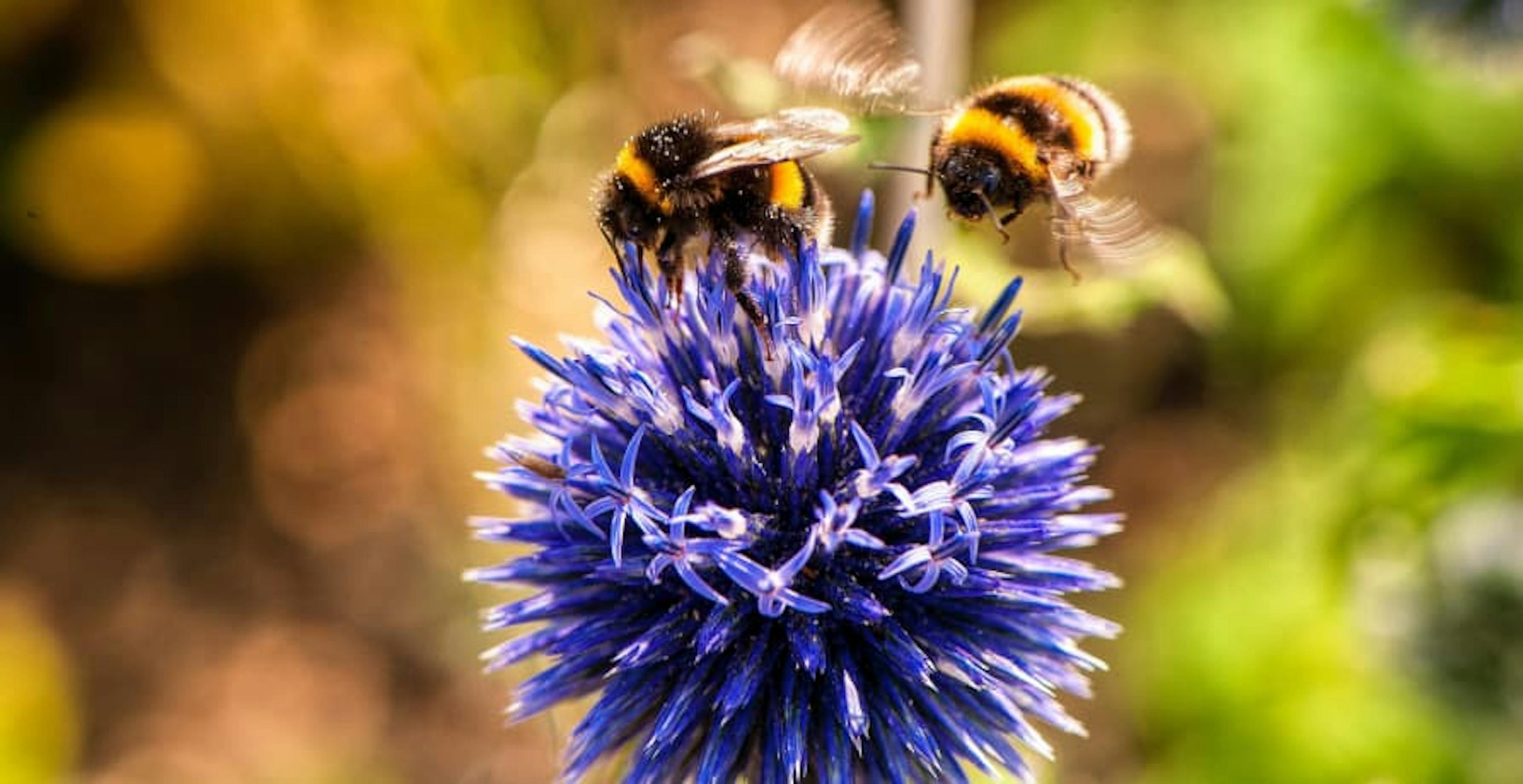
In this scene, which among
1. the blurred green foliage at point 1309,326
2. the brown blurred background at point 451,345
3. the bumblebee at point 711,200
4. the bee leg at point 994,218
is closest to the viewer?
the bumblebee at point 711,200

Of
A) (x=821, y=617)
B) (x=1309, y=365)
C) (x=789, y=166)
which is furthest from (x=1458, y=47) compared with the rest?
(x=821, y=617)

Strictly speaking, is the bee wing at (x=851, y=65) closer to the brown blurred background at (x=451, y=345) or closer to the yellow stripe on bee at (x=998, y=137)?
the yellow stripe on bee at (x=998, y=137)

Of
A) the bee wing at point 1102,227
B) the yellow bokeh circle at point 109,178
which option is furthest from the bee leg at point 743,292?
the yellow bokeh circle at point 109,178

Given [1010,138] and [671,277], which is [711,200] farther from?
[1010,138]

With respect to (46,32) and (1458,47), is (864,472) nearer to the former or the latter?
(1458,47)

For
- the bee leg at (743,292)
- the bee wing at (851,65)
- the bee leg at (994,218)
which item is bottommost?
the bee leg at (743,292)

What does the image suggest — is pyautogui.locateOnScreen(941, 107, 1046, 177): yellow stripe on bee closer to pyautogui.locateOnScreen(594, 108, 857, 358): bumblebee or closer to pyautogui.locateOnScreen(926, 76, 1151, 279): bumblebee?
pyautogui.locateOnScreen(926, 76, 1151, 279): bumblebee
